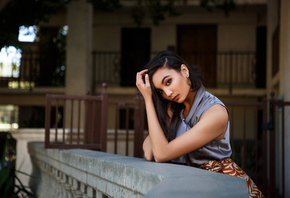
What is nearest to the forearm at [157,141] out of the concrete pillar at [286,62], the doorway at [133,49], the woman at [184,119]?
the woman at [184,119]

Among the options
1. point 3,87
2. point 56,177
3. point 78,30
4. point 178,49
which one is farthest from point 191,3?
point 56,177

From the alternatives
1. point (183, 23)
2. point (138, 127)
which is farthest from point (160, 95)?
point (183, 23)

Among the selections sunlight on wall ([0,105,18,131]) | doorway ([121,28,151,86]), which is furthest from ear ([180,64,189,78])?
sunlight on wall ([0,105,18,131])

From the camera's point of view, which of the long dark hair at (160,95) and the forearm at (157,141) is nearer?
the forearm at (157,141)

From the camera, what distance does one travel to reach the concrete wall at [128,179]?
5.48ft

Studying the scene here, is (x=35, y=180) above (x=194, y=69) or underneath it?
underneath

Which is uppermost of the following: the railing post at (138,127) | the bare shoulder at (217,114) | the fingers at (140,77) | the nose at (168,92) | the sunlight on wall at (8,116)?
the fingers at (140,77)

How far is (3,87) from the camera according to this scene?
15414 millimetres

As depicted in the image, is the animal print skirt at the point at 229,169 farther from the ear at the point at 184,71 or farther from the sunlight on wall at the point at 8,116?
the sunlight on wall at the point at 8,116

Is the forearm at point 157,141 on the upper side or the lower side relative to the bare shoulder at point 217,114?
lower

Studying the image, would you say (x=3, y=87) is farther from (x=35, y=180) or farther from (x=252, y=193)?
(x=252, y=193)

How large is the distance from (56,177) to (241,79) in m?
11.6

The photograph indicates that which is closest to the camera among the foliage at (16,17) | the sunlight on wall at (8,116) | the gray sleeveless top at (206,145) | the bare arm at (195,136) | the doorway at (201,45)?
the bare arm at (195,136)

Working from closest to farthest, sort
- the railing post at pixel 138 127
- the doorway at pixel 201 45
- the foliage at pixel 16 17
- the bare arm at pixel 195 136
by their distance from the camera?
the bare arm at pixel 195 136
the railing post at pixel 138 127
the foliage at pixel 16 17
the doorway at pixel 201 45
